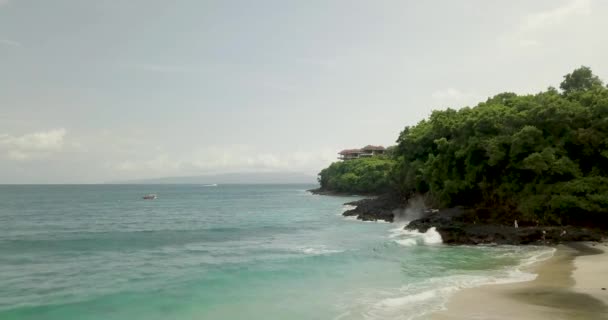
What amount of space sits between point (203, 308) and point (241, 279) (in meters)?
6.14

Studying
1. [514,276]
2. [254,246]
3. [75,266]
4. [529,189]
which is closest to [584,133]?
[529,189]

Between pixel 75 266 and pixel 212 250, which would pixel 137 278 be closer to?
pixel 75 266

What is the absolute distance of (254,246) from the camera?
40906 millimetres

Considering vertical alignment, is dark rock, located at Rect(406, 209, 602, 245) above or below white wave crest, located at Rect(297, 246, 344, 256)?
above

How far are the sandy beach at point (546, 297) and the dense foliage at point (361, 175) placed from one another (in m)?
79.5

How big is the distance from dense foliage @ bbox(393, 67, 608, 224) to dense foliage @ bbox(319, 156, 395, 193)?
183ft

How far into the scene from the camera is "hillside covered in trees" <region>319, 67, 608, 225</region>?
37.0m

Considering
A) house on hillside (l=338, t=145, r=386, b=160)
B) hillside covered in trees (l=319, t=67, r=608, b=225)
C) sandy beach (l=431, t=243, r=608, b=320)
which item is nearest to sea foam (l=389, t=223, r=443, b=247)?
hillside covered in trees (l=319, t=67, r=608, b=225)

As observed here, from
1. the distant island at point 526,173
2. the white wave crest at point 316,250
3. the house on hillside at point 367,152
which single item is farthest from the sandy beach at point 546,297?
the house on hillside at point 367,152

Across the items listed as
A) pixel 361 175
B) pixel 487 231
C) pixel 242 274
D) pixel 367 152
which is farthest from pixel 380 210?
pixel 367 152

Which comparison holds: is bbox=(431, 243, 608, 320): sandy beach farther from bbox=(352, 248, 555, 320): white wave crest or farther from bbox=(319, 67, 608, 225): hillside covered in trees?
bbox=(319, 67, 608, 225): hillside covered in trees

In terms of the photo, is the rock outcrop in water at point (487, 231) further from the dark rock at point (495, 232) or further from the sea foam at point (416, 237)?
the sea foam at point (416, 237)

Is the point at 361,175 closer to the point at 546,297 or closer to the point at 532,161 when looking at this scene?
the point at 532,161

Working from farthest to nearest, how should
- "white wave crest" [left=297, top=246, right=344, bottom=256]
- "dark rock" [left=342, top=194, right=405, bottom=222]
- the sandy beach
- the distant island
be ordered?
"dark rock" [left=342, top=194, right=405, bottom=222]
the distant island
"white wave crest" [left=297, top=246, right=344, bottom=256]
the sandy beach
